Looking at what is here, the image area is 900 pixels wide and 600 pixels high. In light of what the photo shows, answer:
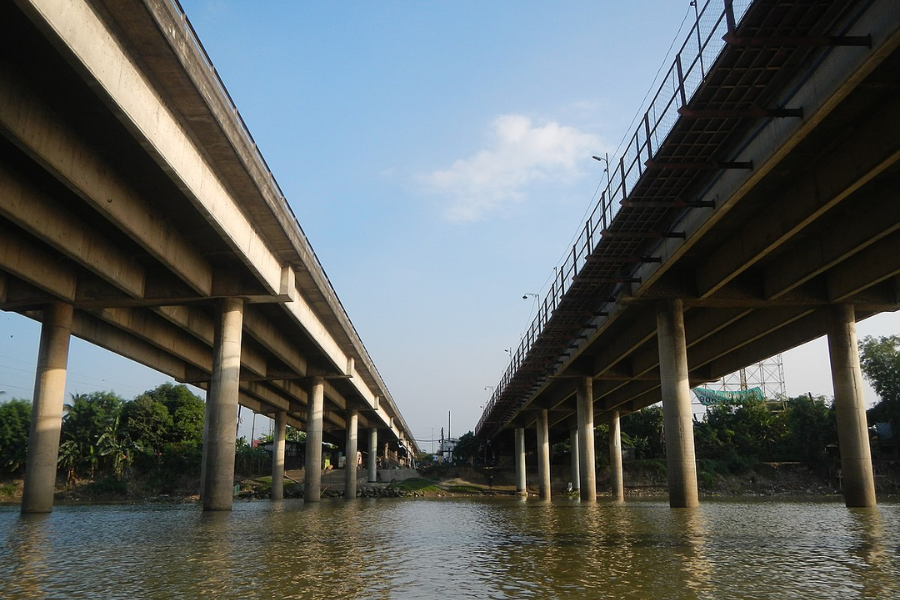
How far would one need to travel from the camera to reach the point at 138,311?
31.9m

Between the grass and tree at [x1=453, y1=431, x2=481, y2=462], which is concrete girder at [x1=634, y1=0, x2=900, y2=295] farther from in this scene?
tree at [x1=453, y1=431, x2=481, y2=462]

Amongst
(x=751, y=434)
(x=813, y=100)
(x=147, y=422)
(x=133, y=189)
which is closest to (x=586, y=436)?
(x=133, y=189)

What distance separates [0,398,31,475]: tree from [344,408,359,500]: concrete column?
30.6 metres

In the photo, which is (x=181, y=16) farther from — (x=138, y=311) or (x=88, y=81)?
(x=138, y=311)

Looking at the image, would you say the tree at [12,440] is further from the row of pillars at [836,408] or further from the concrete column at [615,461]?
the row of pillars at [836,408]

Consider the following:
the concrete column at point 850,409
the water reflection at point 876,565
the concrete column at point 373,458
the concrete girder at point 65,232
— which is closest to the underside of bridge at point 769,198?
the concrete column at point 850,409

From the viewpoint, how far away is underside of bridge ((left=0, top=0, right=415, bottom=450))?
14539 mm

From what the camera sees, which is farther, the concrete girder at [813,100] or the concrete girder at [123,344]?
the concrete girder at [123,344]

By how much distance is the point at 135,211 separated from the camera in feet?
67.7

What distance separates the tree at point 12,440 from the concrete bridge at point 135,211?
39.4 meters

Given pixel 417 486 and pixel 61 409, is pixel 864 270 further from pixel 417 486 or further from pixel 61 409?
pixel 417 486

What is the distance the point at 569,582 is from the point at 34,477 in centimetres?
2468

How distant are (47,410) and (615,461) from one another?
4215 cm

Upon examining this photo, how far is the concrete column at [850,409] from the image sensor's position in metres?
27.5
